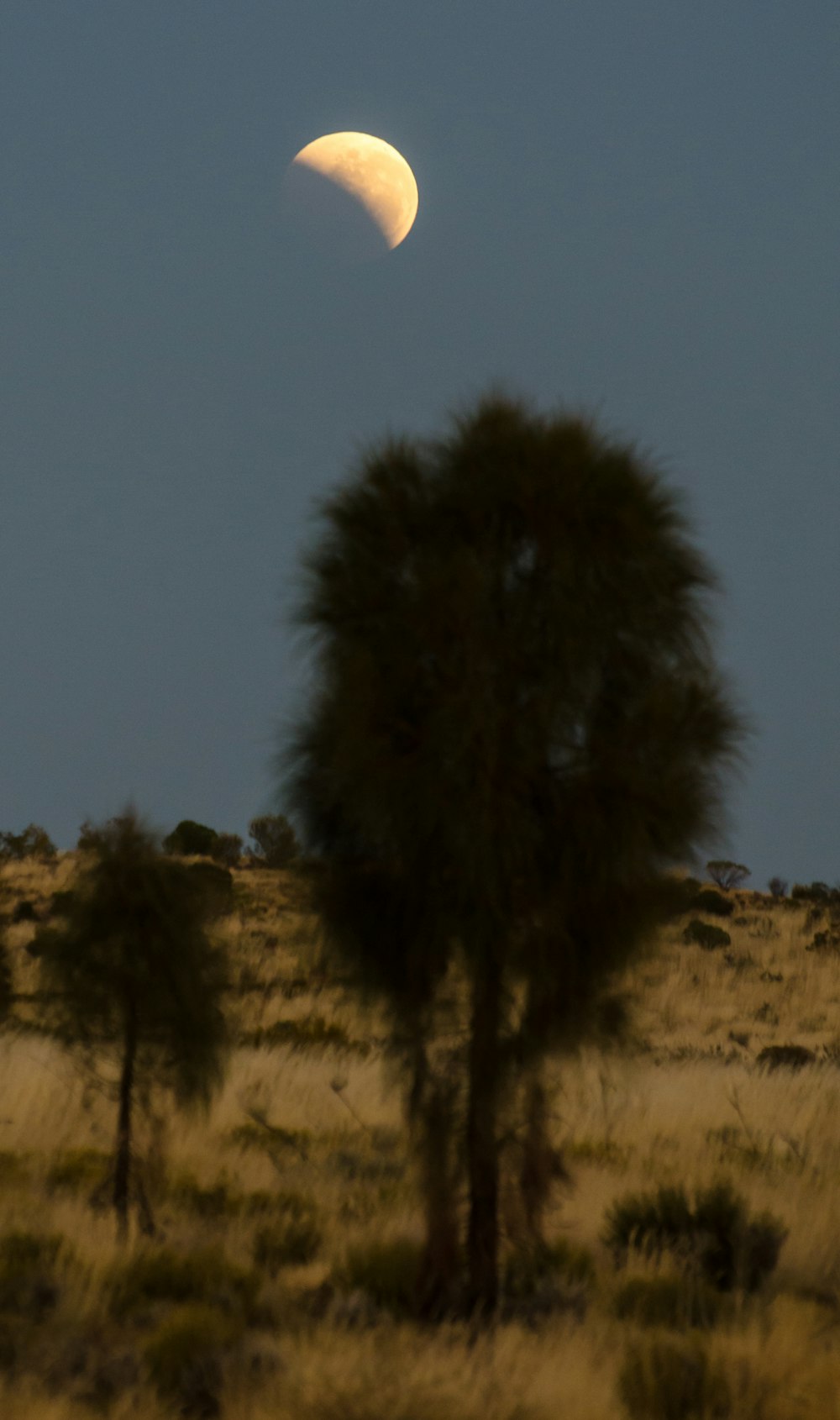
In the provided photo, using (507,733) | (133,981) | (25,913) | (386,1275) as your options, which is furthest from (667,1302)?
(25,913)

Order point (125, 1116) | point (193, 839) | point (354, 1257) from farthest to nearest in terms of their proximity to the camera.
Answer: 1. point (193, 839)
2. point (125, 1116)
3. point (354, 1257)

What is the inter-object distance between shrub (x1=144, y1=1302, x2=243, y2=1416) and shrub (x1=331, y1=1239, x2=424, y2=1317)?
111 cm

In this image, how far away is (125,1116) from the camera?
1048 centimetres

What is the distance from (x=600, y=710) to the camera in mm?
7996

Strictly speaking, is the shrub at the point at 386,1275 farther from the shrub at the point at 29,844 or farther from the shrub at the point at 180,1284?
the shrub at the point at 29,844

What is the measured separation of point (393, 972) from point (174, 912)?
10.1ft

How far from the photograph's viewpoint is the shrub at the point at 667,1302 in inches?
335

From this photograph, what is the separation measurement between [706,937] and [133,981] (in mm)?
30672

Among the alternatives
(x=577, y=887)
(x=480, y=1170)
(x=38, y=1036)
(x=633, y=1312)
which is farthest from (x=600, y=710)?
(x=38, y=1036)

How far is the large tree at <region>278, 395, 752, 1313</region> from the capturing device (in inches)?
299

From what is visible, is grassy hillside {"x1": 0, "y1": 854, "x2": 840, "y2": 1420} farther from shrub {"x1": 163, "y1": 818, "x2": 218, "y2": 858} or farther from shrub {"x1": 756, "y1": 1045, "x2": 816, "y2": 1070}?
shrub {"x1": 163, "y1": 818, "x2": 218, "y2": 858}

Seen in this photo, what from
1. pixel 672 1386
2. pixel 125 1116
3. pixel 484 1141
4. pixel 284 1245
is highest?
pixel 484 1141

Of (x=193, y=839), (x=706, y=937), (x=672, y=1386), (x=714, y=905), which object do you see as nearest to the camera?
(x=672, y=1386)

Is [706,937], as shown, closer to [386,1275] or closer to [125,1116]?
[125,1116]
